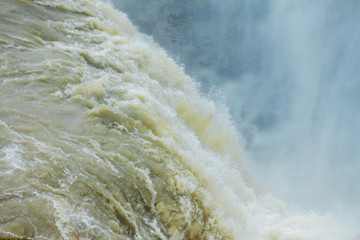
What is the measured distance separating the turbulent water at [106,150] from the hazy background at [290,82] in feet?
6.29

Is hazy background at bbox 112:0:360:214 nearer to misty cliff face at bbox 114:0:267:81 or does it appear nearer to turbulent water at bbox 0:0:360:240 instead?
misty cliff face at bbox 114:0:267:81

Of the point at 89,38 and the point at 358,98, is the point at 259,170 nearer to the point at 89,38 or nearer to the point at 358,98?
the point at 358,98

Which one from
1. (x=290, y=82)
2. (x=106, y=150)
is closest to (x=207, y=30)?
(x=290, y=82)

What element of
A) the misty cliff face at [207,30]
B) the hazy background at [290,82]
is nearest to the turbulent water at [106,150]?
the hazy background at [290,82]

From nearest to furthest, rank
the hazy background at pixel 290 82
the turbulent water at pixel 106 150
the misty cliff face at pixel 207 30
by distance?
the turbulent water at pixel 106 150 < the hazy background at pixel 290 82 < the misty cliff face at pixel 207 30

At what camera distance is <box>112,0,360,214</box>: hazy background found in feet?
30.1

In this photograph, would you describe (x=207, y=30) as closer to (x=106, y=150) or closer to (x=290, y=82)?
(x=290, y=82)

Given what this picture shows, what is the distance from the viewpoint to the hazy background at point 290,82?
9.18 m

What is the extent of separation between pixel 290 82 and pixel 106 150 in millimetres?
8464

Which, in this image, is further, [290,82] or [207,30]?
[207,30]

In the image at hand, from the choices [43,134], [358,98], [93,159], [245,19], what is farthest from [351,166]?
[43,134]

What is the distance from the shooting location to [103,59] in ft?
22.7

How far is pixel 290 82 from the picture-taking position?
1092cm

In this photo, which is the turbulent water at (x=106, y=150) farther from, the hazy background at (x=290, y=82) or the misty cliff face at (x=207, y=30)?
the misty cliff face at (x=207, y=30)
